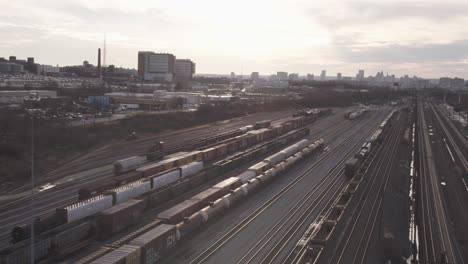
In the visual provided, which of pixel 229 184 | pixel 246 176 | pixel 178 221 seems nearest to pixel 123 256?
pixel 178 221

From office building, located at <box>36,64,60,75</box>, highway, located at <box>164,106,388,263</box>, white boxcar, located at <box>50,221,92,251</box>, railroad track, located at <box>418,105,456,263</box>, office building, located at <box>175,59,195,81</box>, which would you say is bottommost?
railroad track, located at <box>418,105,456,263</box>

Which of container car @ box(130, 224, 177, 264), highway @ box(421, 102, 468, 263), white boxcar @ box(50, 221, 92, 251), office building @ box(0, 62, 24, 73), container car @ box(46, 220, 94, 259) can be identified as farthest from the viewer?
office building @ box(0, 62, 24, 73)

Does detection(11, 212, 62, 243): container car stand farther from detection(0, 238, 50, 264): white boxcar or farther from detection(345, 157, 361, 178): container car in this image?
detection(345, 157, 361, 178): container car

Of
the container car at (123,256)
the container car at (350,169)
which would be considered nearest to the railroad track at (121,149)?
the container car at (123,256)

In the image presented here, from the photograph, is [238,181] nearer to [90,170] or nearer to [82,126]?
[90,170]

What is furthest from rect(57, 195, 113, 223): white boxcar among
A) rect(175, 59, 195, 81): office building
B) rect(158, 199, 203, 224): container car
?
rect(175, 59, 195, 81): office building

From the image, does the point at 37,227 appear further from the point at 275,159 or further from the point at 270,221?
the point at 275,159

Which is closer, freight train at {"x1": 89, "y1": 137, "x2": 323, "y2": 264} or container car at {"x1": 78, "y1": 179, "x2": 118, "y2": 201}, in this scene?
freight train at {"x1": 89, "y1": 137, "x2": 323, "y2": 264}
